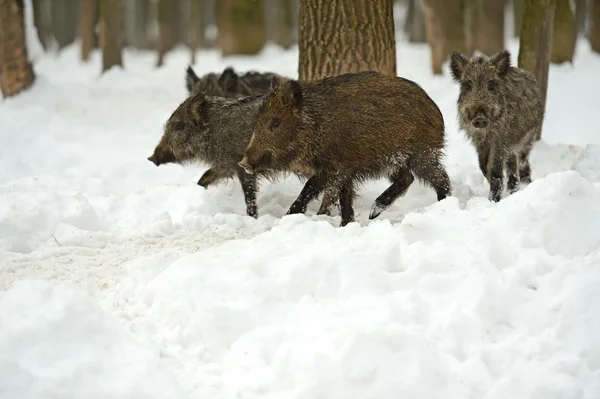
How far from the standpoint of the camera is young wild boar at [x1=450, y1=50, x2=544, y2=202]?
772cm

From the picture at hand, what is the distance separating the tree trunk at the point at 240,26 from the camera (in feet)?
67.3

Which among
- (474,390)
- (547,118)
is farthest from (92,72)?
(474,390)

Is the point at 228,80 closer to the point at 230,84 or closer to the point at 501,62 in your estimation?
the point at 230,84

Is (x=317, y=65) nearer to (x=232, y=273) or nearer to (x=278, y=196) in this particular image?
(x=278, y=196)

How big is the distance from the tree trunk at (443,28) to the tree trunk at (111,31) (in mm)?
8160

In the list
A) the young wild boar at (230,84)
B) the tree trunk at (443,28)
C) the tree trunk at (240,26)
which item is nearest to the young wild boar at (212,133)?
the young wild boar at (230,84)

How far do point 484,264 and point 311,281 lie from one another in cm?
113

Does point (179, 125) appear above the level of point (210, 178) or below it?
above

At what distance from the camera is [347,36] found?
330 inches

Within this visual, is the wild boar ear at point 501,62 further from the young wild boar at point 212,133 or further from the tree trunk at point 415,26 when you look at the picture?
the tree trunk at point 415,26

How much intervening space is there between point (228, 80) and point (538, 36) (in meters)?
4.57

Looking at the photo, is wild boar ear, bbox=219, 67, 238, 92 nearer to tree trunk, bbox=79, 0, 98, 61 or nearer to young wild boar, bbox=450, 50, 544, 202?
young wild boar, bbox=450, 50, 544, 202

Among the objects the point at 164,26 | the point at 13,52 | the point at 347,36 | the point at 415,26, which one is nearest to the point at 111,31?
the point at 13,52

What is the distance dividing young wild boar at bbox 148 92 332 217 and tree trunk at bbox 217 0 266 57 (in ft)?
43.0
